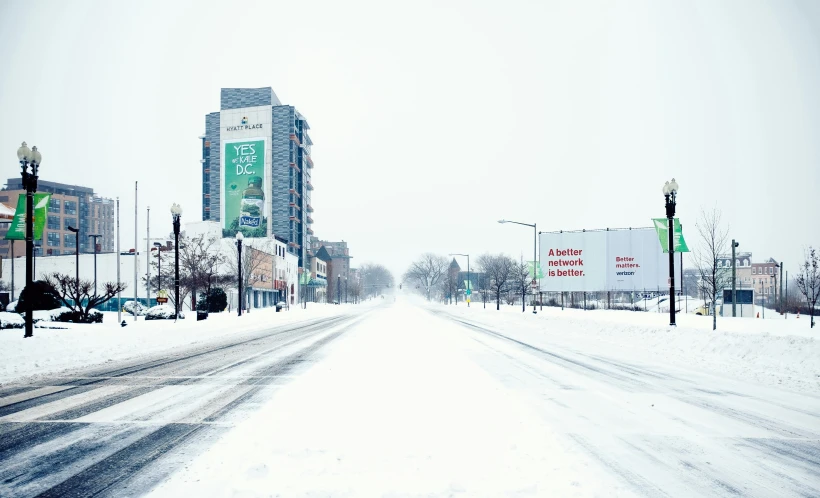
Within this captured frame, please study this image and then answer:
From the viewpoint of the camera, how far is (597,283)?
1969 inches

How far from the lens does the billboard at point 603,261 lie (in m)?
48.5

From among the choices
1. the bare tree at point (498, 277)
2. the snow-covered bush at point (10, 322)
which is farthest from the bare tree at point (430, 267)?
the snow-covered bush at point (10, 322)

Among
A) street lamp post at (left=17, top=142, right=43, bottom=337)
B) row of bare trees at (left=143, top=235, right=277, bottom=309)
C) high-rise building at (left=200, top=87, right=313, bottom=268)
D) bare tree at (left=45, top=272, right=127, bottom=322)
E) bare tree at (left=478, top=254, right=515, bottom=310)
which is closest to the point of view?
street lamp post at (left=17, top=142, right=43, bottom=337)

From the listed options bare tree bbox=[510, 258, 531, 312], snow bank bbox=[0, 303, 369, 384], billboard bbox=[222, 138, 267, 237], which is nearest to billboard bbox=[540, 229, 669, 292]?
bare tree bbox=[510, 258, 531, 312]

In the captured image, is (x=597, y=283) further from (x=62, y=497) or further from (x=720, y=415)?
(x=62, y=497)

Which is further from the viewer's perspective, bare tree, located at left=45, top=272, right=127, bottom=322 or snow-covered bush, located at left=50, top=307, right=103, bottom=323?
snow-covered bush, located at left=50, top=307, right=103, bottom=323

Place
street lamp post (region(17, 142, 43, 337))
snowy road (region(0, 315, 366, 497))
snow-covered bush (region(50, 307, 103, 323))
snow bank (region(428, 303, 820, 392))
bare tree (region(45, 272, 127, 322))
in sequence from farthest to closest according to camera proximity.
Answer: snow-covered bush (region(50, 307, 103, 323)) → bare tree (region(45, 272, 127, 322)) → street lamp post (region(17, 142, 43, 337)) → snow bank (region(428, 303, 820, 392)) → snowy road (region(0, 315, 366, 497))

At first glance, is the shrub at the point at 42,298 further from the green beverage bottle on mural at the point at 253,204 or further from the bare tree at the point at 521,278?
the green beverage bottle on mural at the point at 253,204

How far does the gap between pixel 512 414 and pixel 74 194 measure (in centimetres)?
16726

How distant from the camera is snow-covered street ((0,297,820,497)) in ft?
14.1

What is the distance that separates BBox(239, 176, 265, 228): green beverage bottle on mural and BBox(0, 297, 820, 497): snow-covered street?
78.6 metres

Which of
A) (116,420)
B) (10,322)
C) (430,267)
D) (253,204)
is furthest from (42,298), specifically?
(430,267)

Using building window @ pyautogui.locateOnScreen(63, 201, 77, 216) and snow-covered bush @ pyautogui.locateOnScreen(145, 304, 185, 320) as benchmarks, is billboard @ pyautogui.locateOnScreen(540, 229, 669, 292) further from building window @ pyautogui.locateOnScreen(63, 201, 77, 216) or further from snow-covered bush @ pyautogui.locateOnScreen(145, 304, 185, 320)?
building window @ pyautogui.locateOnScreen(63, 201, 77, 216)

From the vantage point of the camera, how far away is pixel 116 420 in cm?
639
